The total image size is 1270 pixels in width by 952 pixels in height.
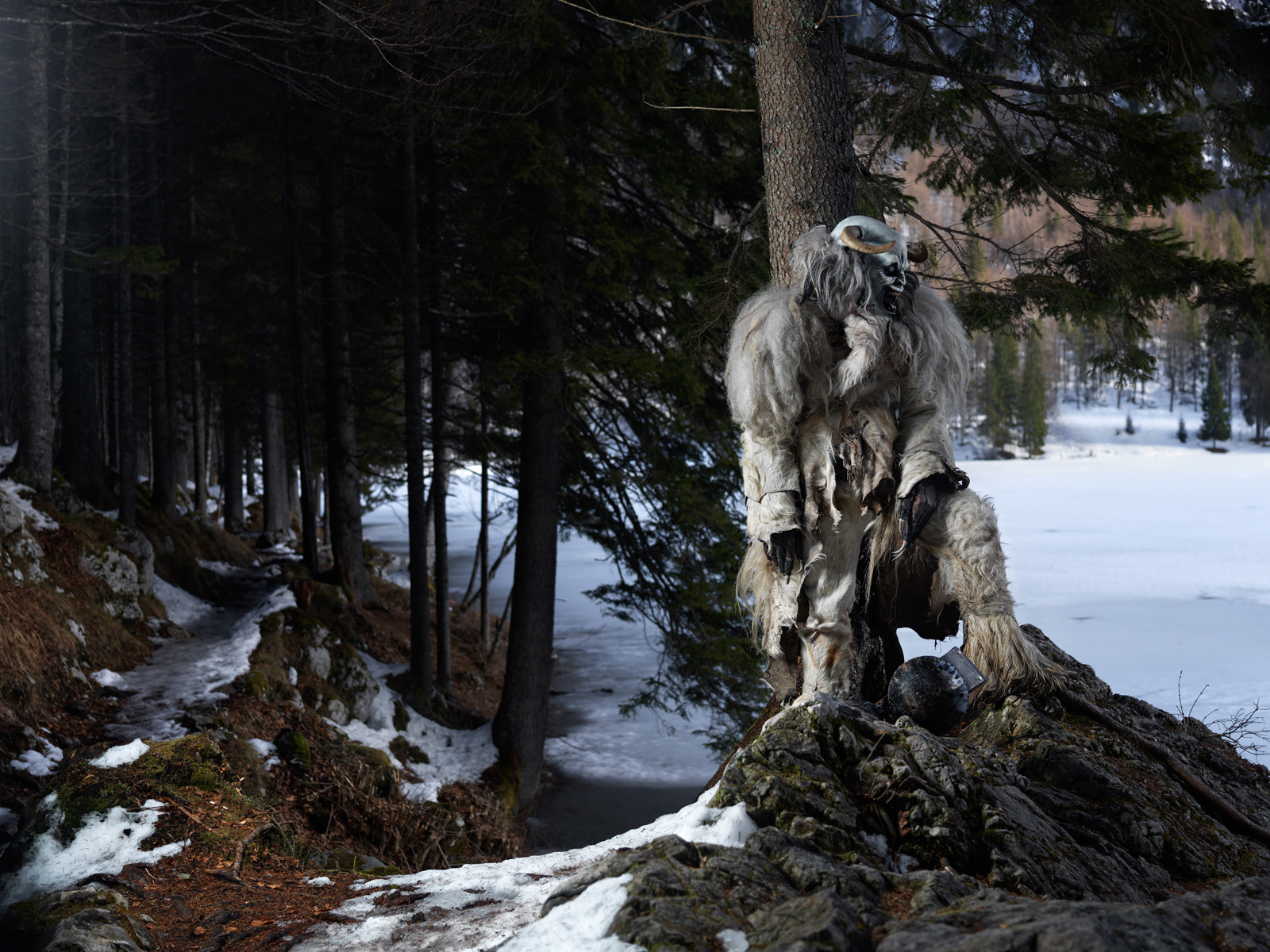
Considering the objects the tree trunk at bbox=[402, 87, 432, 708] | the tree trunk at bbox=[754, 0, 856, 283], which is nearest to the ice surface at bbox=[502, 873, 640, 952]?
the tree trunk at bbox=[754, 0, 856, 283]

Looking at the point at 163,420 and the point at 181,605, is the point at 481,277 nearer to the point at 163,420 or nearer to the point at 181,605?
the point at 181,605

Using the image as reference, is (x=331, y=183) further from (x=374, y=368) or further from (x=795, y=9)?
(x=795, y=9)

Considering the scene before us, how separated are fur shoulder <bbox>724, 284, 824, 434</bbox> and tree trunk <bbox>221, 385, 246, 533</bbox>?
1915cm

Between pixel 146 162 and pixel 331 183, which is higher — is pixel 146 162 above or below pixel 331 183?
above

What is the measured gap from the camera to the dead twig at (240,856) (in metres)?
3.80

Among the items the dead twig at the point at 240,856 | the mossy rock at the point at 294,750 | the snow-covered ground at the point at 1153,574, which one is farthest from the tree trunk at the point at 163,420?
the snow-covered ground at the point at 1153,574

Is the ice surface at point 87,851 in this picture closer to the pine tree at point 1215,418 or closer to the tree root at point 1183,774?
the tree root at point 1183,774

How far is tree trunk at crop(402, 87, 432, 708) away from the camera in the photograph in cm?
1048

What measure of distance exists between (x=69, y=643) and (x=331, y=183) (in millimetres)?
7879

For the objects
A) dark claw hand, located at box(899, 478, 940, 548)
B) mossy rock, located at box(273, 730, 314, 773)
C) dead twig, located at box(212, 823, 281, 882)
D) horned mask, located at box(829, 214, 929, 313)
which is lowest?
mossy rock, located at box(273, 730, 314, 773)

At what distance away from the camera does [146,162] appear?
48.2ft

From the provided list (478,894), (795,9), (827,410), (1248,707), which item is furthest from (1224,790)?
(1248,707)

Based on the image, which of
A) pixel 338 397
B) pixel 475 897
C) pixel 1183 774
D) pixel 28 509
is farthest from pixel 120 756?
pixel 338 397

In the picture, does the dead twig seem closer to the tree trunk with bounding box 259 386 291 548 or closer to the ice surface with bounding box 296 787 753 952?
the ice surface with bounding box 296 787 753 952
